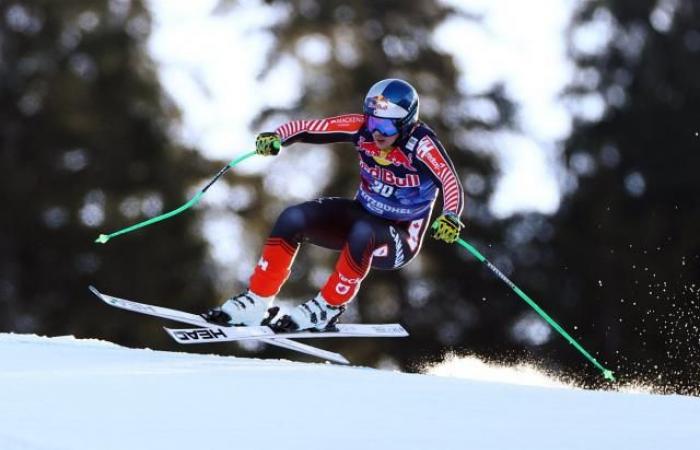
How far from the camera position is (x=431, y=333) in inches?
733

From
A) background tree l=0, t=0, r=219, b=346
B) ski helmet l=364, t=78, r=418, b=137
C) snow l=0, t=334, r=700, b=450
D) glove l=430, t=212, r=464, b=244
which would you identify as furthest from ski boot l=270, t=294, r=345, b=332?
background tree l=0, t=0, r=219, b=346

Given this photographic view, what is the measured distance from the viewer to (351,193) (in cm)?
1783

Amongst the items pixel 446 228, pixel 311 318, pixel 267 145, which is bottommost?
pixel 311 318

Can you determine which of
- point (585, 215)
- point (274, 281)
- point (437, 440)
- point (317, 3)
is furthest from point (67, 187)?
point (437, 440)

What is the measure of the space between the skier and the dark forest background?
10524mm

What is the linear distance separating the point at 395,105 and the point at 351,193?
10793mm

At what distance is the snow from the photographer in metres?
4.51

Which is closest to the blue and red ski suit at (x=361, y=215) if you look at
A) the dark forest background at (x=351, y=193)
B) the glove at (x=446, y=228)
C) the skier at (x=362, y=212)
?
the skier at (x=362, y=212)

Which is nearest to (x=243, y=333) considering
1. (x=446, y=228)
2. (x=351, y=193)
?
(x=446, y=228)

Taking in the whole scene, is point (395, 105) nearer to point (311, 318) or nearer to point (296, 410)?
point (311, 318)

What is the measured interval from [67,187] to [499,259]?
6154 millimetres

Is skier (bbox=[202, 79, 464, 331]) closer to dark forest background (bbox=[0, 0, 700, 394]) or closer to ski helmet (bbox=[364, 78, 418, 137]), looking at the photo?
ski helmet (bbox=[364, 78, 418, 137])

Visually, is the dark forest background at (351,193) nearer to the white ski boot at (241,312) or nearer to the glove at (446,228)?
the white ski boot at (241,312)

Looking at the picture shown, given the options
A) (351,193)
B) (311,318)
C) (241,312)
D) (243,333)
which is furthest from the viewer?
(351,193)
